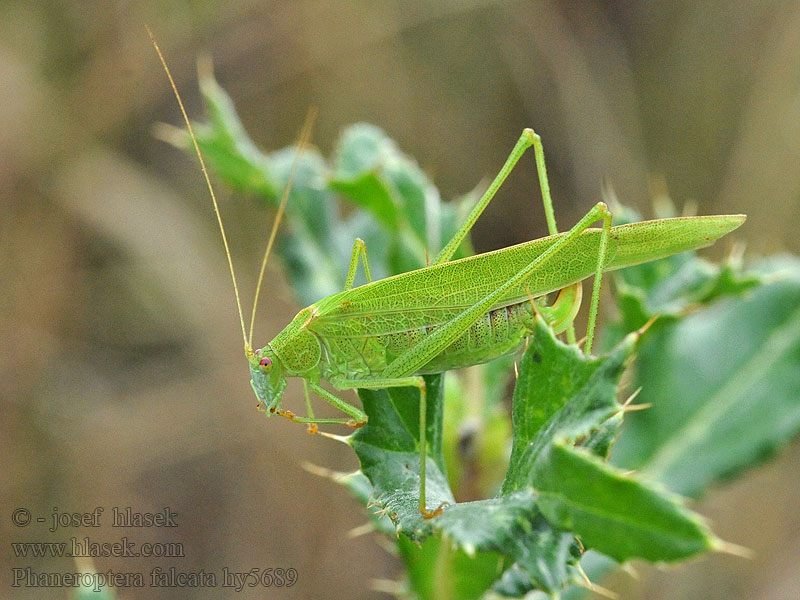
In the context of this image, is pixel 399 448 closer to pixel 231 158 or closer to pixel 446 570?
pixel 446 570

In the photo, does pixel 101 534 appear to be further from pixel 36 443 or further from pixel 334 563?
pixel 334 563

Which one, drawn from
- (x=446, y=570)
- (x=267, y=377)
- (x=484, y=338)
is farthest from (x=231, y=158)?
(x=446, y=570)

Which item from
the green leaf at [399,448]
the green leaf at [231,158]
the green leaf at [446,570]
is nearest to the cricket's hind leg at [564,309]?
the green leaf at [399,448]

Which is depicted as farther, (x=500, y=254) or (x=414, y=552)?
(x=500, y=254)

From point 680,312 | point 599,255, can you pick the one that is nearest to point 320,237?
point 599,255

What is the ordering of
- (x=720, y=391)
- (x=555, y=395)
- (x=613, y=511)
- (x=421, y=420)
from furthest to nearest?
(x=720, y=391), (x=421, y=420), (x=555, y=395), (x=613, y=511)

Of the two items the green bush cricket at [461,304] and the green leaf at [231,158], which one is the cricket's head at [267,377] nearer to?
the green bush cricket at [461,304]

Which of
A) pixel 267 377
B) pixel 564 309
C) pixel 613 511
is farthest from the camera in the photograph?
pixel 267 377
